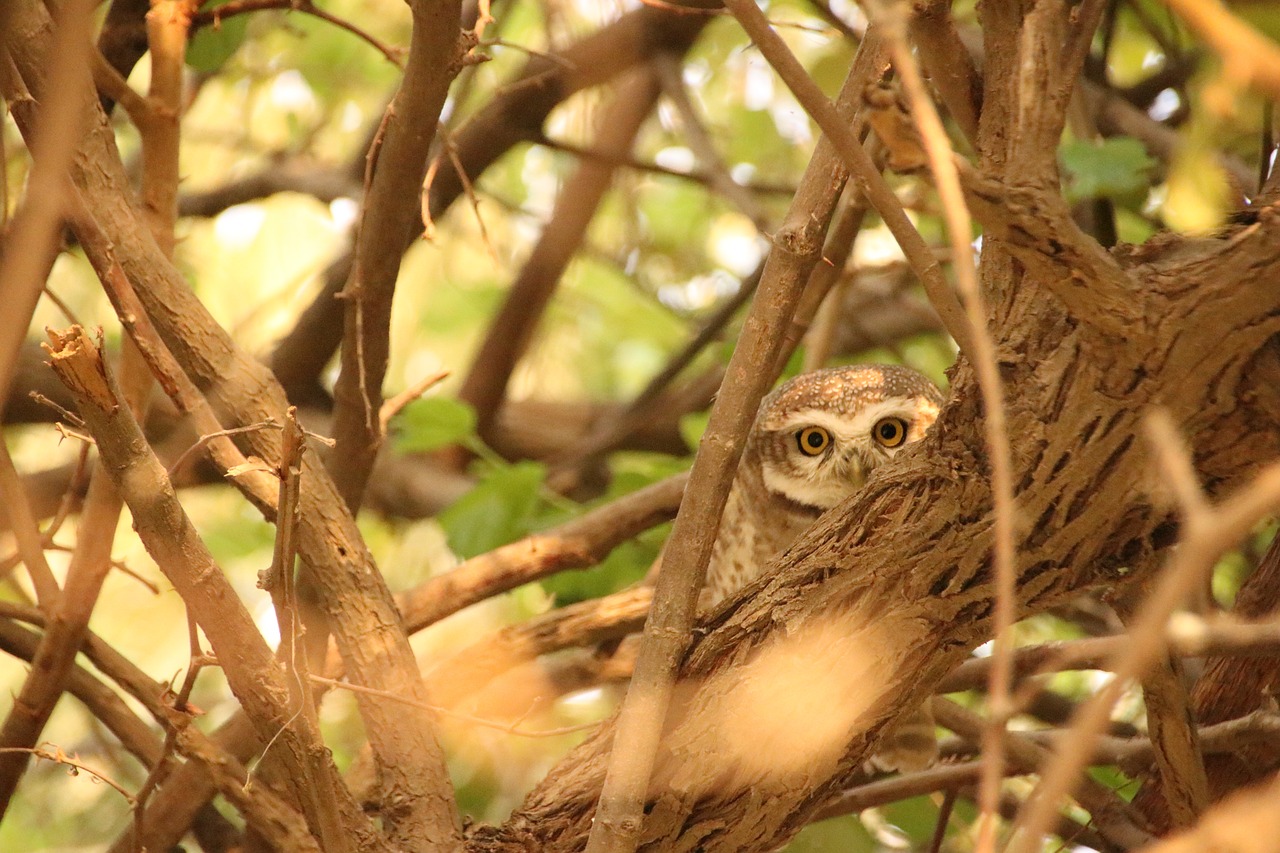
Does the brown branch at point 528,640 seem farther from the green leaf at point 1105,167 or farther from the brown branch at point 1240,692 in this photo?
the green leaf at point 1105,167

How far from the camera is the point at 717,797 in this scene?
4.93 ft

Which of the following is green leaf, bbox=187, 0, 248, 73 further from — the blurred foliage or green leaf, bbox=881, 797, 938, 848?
green leaf, bbox=881, 797, 938, 848

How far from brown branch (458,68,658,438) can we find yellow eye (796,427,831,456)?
1.58 m

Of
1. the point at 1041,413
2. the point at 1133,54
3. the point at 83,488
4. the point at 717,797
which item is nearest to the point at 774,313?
the point at 1041,413

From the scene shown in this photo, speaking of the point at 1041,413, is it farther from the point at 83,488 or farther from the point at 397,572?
the point at 397,572

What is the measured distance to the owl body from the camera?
8.27 ft

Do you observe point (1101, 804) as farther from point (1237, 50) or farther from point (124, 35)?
point (124, 35)

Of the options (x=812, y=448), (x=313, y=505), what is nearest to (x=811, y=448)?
(x=812, y=448)

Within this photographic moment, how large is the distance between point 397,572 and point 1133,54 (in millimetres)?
2657

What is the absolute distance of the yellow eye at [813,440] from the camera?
8.41 feet

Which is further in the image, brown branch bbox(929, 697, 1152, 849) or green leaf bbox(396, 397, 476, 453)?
green leaf bbox(396, 397, 476, 453)

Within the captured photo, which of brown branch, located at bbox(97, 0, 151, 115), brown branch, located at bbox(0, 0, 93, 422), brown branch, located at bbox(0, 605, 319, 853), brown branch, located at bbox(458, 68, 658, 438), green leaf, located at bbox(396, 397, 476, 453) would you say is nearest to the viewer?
brown branch, located at bbox(0, 0, 93, 422)

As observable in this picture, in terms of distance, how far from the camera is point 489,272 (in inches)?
192

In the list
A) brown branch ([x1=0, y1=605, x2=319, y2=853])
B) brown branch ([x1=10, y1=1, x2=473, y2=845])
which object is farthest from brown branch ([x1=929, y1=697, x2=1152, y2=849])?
brown branch ([x1=0, y1=605, x2=319, y2=853])
